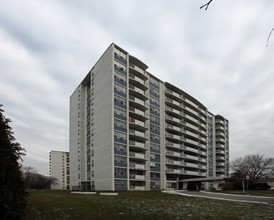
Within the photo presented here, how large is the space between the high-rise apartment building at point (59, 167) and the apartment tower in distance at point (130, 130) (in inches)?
4593

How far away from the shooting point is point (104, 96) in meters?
55.0

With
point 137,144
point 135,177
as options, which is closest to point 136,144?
point 137,144

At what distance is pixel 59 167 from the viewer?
179625 mm

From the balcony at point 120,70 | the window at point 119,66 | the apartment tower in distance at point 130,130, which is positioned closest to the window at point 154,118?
the apartment tower in distance at point 130,130

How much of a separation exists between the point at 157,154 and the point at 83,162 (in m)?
23.0

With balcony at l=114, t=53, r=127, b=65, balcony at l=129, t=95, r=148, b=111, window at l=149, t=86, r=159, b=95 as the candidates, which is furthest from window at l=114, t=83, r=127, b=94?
window at l=149, t=86, r=159, b=95

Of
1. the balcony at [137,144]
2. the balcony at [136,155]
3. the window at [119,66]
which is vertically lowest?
the balcony at [136,155]

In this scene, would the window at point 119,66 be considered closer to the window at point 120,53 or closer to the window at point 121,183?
the window at point 120,53

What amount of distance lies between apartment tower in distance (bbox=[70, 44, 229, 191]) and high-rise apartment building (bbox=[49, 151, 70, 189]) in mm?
116668

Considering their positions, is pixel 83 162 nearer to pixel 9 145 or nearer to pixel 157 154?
pixel 157 154

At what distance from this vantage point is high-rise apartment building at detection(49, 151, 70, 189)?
177250mm

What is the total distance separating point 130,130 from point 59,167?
147m

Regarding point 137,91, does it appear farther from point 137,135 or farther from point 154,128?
point 154,128

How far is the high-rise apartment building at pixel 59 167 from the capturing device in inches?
6978
